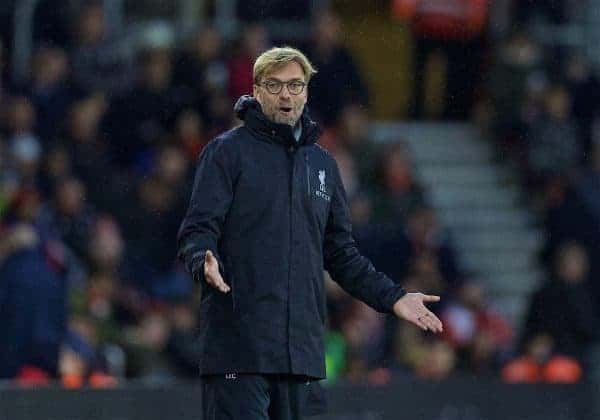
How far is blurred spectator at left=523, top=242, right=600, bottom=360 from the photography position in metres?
12.8

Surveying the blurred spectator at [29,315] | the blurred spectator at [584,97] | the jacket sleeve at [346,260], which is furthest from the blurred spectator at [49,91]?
the jacket sleeve at [346,260]

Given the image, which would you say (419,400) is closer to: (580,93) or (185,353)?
(185,353)

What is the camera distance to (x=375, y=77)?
52.4 ft

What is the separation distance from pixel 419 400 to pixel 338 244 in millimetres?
4932

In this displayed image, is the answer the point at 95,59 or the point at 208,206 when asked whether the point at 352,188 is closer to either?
the point at 95,59

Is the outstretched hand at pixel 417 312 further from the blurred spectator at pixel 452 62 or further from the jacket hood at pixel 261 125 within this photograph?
the blurred spectator at pixel 452 62

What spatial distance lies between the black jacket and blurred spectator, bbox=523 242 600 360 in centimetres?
690

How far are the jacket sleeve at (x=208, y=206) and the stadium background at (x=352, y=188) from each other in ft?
13.0

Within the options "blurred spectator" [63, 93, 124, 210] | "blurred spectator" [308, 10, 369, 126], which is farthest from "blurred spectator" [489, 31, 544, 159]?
"blurred spectator" [63, 93, 124, 210]

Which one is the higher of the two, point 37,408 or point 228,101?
point 228,101

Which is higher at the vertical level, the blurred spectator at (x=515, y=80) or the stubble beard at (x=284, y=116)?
the stubble beard at (x=284, y=116)

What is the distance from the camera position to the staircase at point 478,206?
578 inches

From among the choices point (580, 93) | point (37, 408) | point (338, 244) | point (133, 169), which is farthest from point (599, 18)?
point (338, 244)

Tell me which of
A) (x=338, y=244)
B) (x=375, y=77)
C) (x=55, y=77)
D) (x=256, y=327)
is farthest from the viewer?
(x=375, y=77)
